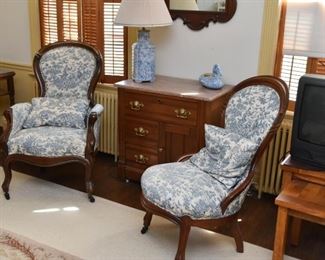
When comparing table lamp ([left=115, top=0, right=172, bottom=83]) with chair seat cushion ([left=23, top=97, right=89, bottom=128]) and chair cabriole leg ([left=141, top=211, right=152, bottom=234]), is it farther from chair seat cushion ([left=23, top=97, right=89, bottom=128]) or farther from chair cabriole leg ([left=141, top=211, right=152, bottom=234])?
chair cabriole leg ([left=141, top=211, right=152, bottom=234])

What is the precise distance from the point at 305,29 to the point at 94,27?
187cm

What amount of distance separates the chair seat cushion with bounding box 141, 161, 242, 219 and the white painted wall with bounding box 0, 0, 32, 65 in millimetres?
2392

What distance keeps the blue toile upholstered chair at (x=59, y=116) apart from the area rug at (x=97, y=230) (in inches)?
6.9

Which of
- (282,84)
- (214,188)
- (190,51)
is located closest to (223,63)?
(190,51)

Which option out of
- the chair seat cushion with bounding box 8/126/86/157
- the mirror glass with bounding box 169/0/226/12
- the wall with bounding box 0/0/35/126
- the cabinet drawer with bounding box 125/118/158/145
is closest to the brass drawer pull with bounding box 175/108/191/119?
the cabinet drawer with bounding box 125/118/158/145

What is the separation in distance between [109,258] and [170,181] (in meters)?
0.59

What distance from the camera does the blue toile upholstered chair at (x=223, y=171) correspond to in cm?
240

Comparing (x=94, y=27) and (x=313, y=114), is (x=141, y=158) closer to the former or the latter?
(x=94, y=27)

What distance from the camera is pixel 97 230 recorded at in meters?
2.84

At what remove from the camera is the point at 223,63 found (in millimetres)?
3357

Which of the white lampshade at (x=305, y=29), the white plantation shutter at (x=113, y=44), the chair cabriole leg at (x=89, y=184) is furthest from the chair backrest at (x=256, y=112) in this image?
the white plantation shutter at (x=113, y=44)

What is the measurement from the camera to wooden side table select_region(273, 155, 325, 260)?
2.19m

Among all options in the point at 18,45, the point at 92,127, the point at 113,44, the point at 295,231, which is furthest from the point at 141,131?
the point at 18,45

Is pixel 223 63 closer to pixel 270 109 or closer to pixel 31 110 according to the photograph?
pixel 270 109
